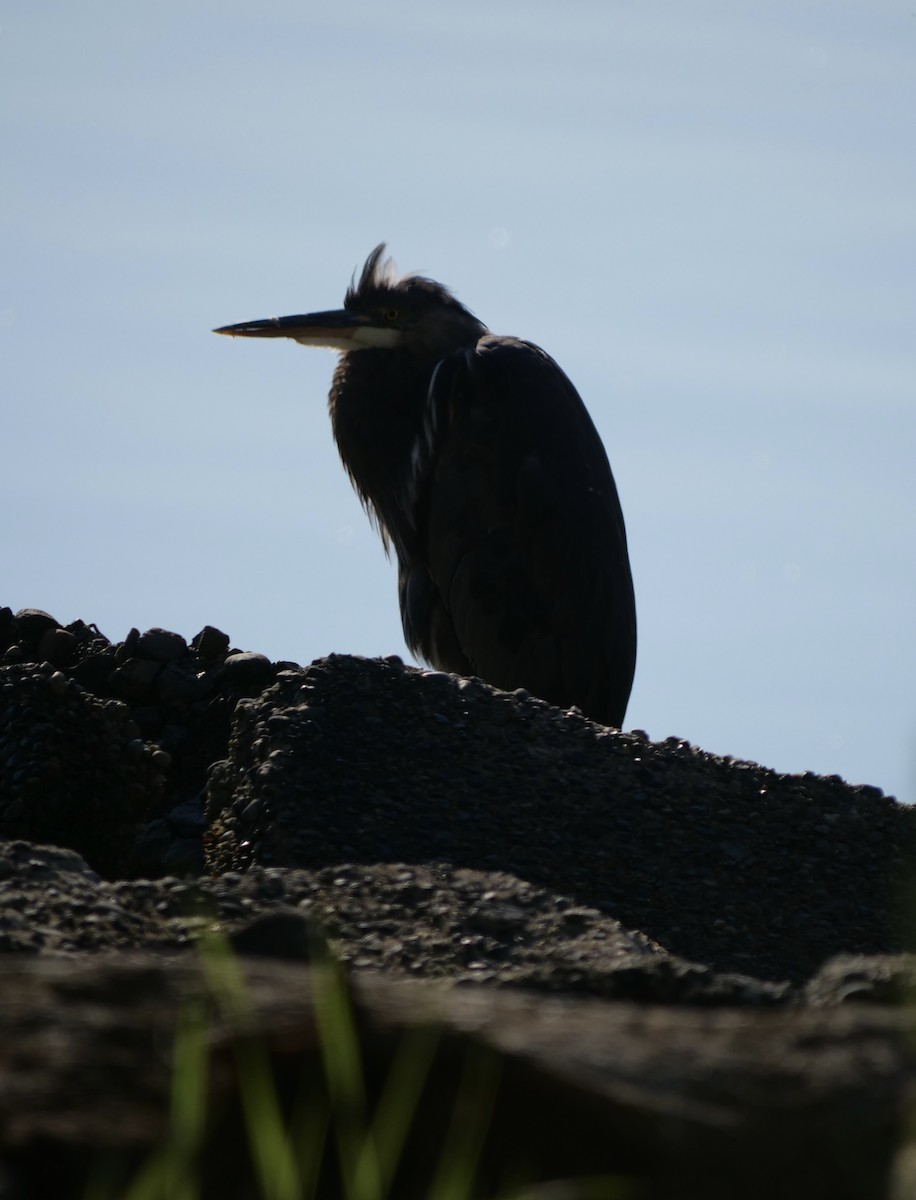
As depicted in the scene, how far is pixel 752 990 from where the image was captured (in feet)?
7.67

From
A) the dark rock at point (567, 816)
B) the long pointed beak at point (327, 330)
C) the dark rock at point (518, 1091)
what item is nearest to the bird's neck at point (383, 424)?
the long pointed beak at point (327, 330)

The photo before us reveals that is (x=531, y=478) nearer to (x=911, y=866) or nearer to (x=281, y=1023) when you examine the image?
(x=911, y=866)

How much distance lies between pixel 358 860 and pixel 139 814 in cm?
127

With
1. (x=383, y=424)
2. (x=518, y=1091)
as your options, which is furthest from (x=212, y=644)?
(x=518, y=1091)

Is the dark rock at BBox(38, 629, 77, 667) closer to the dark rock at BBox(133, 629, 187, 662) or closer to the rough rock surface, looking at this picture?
the rough rock surface

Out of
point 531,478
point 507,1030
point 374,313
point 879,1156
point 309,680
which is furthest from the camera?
point 374,313

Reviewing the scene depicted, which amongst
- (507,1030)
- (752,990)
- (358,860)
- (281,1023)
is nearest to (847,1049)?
(507,1030)

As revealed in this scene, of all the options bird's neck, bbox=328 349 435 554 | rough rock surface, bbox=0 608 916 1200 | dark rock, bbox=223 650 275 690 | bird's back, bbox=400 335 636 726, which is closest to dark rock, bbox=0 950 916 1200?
rough rock surface, bbox=0 608 916 1200

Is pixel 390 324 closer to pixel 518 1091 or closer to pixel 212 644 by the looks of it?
pixel 212 644

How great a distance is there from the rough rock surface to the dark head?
106 inches

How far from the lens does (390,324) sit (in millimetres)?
8859

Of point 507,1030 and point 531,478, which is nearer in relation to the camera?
point 507,1030

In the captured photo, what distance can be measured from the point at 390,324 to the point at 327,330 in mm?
365

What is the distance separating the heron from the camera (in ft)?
25.4
